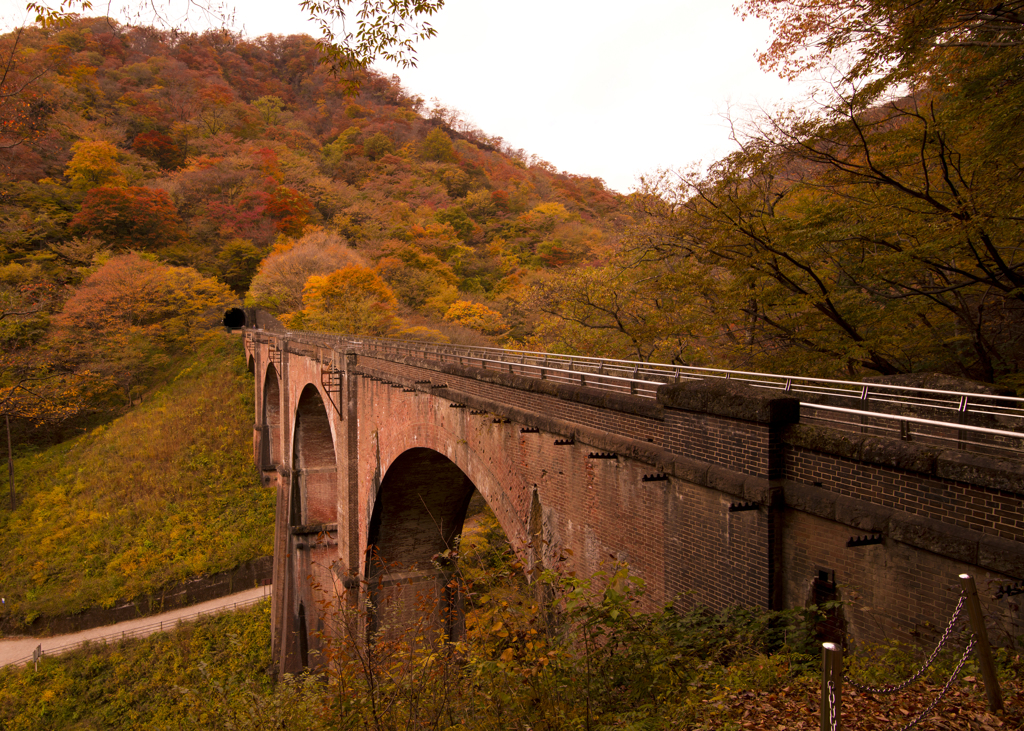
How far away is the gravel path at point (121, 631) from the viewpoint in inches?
913

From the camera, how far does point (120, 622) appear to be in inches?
994

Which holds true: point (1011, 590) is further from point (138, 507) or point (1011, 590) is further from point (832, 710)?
point (138, 507)

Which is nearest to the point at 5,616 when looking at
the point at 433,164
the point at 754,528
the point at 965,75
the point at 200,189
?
the point at 754,528

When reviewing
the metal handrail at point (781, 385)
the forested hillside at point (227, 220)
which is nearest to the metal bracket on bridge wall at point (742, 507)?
the metal handrail at point (781, 385)

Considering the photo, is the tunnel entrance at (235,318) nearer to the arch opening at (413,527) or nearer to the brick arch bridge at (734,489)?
the arch opening at (413,527)

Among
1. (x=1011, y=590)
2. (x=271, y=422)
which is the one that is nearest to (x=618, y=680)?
(x=1011, y=590)

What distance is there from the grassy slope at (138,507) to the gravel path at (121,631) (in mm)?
1154

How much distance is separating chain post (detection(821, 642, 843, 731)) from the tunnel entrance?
47.3 metres

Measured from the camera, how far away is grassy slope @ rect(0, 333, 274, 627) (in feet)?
87.5

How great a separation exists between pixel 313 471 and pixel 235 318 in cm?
2372

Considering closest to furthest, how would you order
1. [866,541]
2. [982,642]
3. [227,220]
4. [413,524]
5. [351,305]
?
[982,642], [866,541], [413,524], [351,305], [227,220]

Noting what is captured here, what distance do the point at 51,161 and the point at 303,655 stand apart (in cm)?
4280

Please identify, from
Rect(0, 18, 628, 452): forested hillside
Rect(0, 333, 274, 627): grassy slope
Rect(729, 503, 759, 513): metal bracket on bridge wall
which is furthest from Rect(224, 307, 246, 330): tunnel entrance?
Rect(729, 503, 759, 513): metal bracket on bridge wall

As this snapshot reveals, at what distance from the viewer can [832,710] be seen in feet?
8.95
